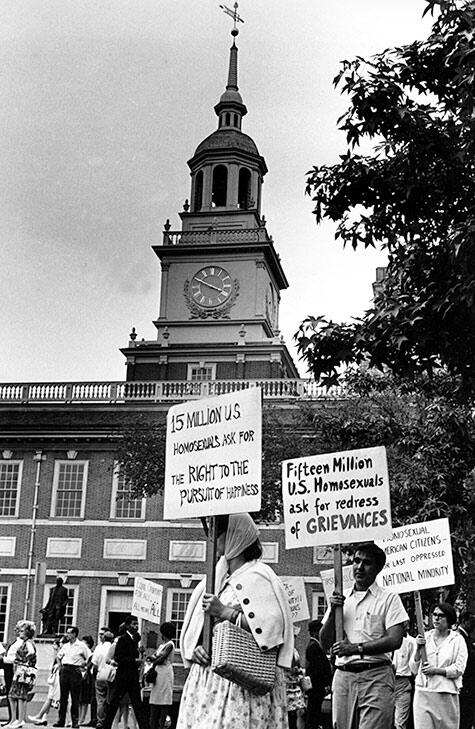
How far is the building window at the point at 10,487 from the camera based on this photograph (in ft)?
136

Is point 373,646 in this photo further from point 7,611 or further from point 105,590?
point 7,611

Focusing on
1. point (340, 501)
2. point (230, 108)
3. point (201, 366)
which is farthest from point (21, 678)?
point (230, 108)

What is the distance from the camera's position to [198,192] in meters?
53.8

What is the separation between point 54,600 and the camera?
115 feet

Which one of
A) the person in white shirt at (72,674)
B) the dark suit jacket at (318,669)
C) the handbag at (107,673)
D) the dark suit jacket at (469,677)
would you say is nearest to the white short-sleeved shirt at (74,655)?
the person in white shirt at (72,674)

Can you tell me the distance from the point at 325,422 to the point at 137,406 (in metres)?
18.3

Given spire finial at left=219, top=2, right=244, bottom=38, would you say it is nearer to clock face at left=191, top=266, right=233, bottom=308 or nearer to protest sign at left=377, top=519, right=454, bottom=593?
clock face at left=191, top=266, right=233, bottom=308

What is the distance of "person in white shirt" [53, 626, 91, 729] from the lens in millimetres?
20344

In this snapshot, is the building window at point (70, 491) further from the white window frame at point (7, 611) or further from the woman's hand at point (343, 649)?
the woman's hand at point (343, 649)

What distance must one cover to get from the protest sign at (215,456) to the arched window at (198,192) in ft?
150

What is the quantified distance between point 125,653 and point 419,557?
22.8ft

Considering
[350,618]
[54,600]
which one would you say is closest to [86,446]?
[54,600]

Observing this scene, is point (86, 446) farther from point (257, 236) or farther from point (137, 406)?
point (257, 236)

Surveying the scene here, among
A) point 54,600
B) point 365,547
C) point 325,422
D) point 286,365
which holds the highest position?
point 286,365
